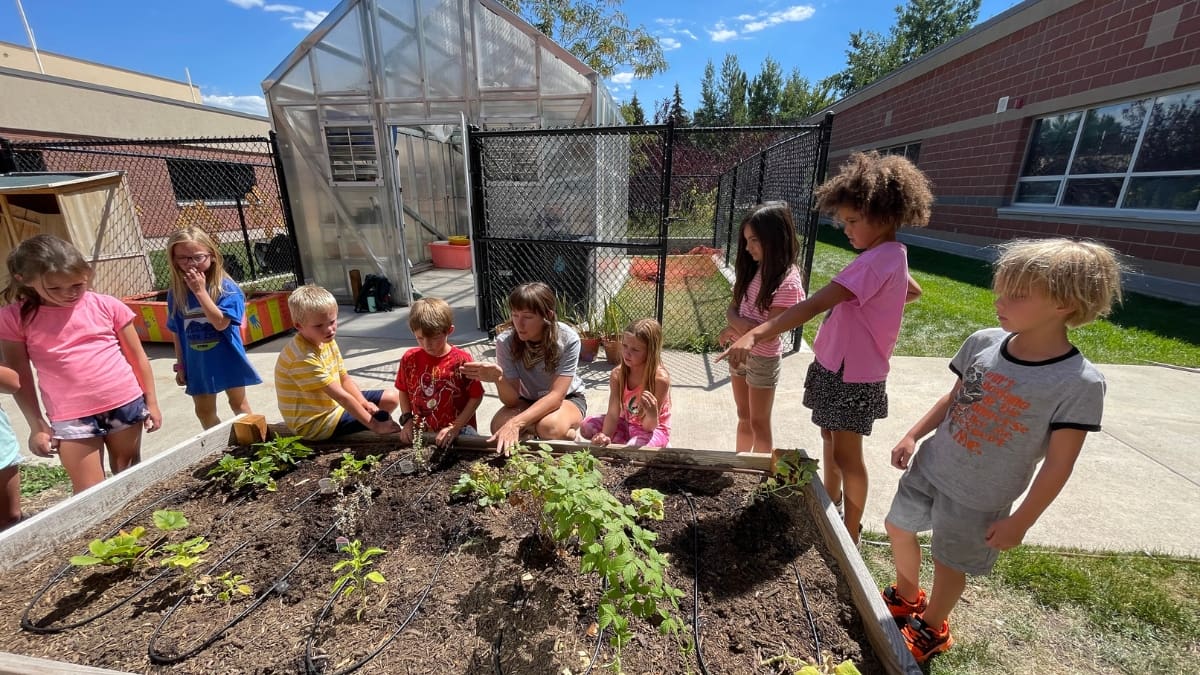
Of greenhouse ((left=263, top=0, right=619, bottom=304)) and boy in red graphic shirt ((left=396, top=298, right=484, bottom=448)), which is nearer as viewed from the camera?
boy in red graphic shirt ((left=396, top=298, right=484, bottom=448))

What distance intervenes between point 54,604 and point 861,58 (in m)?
50.8

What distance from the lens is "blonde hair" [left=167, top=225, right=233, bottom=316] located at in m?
2.56

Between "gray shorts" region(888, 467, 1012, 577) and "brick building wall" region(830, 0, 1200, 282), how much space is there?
322 inches

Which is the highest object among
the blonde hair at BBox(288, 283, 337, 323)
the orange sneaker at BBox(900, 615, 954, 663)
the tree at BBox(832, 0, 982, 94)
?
the tree at BBox(832, 0, 982, 94)

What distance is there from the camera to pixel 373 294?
6.87 meters

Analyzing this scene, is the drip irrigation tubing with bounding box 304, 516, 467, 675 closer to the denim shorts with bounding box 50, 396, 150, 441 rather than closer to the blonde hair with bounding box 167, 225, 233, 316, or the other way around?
the denim shorts with bounding box 50, 396, 150, 441

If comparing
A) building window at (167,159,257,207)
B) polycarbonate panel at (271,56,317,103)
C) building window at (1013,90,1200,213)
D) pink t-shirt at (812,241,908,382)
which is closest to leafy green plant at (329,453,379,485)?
pink t-shirt at (812,241,908,382)

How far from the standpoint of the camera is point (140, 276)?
6.13m

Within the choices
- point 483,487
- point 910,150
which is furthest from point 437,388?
point 910,150

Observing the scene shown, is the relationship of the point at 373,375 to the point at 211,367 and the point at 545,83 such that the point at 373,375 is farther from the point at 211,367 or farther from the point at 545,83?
the point at 545,83

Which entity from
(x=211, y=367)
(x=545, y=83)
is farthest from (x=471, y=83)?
(x=211, y=367)

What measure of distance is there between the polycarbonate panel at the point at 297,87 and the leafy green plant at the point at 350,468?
6.23 m

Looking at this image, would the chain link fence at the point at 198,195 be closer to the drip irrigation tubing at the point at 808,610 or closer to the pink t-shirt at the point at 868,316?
the pink t-shirt at the point at 868,316

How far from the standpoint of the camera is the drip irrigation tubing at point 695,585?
1.23 m
